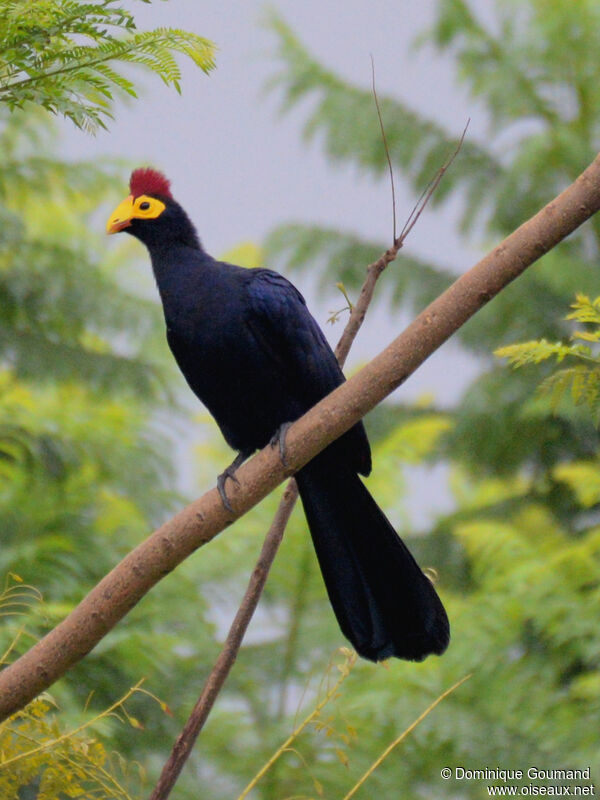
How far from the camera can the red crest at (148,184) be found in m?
3.33

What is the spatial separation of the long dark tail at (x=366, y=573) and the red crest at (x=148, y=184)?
100 cm

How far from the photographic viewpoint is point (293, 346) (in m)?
2.96

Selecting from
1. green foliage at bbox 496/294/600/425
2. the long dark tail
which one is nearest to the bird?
the long dark tail

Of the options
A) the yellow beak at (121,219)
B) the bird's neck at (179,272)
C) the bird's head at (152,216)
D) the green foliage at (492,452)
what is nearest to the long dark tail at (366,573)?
the bird's neck at (179,272)

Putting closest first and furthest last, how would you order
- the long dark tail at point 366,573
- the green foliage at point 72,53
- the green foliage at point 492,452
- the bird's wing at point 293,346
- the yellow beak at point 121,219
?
1. the green foliage at point 72,53
2. the long dark tail at point 366,573
3. the bird's wing at point 293,346
4. the yellow beak at point 121,219
5. the green foliage at point 492,452

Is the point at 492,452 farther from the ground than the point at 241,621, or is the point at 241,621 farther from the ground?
the point at 492,452

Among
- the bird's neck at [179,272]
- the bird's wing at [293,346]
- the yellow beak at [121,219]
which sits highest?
the yellow beak at [121,219]

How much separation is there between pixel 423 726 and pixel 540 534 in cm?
256

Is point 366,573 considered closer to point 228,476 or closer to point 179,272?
point 228,476

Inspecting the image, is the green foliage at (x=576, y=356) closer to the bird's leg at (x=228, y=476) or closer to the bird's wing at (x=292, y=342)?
the bird's leg at (x=228, y=476)

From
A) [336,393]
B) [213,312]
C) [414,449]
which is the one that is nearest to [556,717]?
[414,449]

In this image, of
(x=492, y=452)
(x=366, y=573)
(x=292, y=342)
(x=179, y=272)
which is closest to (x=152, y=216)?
(x=179, y=272)

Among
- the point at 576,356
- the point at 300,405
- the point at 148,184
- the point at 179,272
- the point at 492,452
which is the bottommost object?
the point at 576,356

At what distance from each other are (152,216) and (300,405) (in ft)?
2.49
